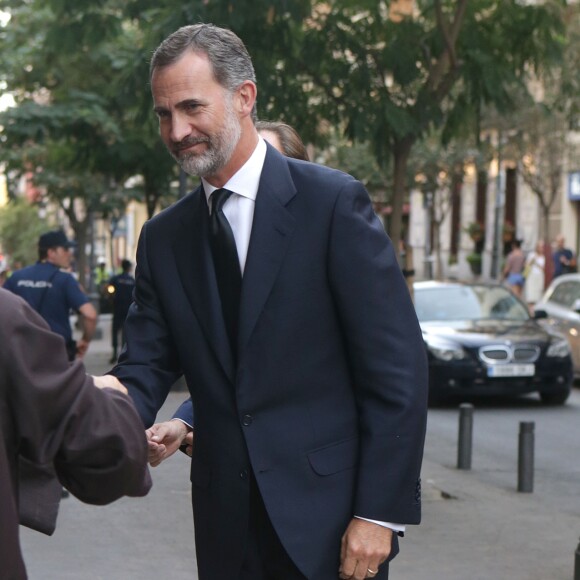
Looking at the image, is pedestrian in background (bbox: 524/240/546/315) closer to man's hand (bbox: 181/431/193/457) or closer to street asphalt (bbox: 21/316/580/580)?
street asphalt (bbox: 21/316/580/580)

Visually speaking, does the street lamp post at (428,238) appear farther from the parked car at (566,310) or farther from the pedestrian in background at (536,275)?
the parked car at (566,310)

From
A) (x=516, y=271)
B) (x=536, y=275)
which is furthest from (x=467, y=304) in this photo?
(x=516, y=271)

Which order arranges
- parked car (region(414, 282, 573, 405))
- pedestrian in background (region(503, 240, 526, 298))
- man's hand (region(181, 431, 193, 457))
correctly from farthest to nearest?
pedestrian in background (region(503, 240, 526, 298)), parked car (region(414, 282, 573, 405)), man's hand (region(181, 431, 193, 457))

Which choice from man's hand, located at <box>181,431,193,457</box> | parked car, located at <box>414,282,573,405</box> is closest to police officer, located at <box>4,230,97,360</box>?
parked car, located at <box>414,282,573,405</box>

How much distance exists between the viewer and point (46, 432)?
2195mm

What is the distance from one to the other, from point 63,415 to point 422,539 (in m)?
5.97

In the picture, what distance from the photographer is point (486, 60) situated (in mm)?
11375

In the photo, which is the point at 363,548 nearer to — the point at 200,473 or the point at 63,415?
the point at 200,473

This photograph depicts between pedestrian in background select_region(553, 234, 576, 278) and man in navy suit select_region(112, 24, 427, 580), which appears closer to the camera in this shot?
man in navy suit select_region(112, 24, 427, 580)

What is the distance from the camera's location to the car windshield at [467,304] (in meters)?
16.2

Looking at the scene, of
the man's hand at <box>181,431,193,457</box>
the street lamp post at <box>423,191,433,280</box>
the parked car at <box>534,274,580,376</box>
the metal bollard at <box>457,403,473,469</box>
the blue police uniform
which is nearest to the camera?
the man's hand at <box>181,431,193,457</box>

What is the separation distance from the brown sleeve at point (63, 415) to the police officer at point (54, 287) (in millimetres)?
8584

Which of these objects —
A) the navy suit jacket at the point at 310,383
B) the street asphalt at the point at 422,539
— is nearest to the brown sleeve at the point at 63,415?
the navy suit jacket at the point at 310,383

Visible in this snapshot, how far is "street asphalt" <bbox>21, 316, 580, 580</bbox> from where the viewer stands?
7066mm
